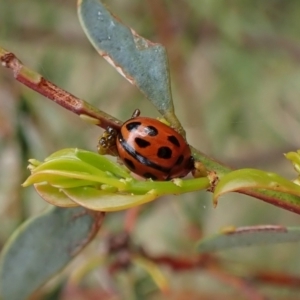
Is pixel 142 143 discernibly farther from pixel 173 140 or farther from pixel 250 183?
pixel 250 183

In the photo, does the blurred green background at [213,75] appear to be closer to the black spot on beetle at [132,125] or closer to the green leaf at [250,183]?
the black spot on beetle at [132,125]

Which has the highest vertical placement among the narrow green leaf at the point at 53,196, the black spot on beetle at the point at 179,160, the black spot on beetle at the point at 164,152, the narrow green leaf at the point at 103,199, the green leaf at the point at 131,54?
the green leaf at the point at 131,54

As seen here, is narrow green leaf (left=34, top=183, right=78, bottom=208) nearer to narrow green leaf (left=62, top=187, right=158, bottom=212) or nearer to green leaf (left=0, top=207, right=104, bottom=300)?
narrow green leaf (left=62, top=187, right=158, bottom=212)

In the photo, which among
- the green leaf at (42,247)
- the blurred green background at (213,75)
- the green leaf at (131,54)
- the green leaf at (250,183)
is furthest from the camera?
the blurred green background at (213,75)

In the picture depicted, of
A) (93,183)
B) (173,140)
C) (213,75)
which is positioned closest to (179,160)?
(173,140)

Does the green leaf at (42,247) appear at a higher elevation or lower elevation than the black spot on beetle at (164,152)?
lower

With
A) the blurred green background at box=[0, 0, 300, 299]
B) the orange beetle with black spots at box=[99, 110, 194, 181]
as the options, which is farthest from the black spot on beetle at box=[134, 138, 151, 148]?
the blurred green background at box=[0, 0, 300, 299]

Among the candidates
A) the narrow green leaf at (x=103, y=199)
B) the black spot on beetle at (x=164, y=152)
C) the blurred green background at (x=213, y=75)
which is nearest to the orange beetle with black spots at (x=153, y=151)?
the black spot on beetle at (x=164, y=152)

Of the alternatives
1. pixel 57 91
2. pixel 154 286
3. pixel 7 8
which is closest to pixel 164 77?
pixel 57 91
